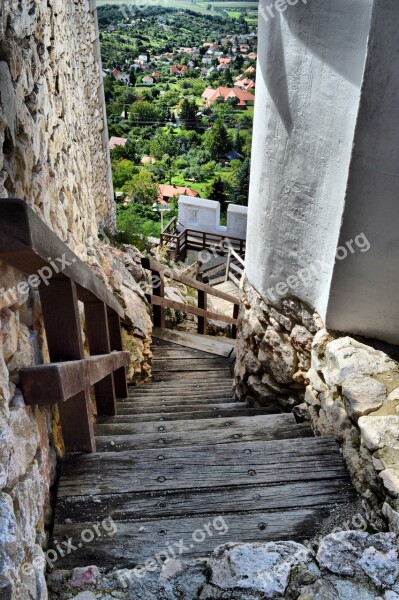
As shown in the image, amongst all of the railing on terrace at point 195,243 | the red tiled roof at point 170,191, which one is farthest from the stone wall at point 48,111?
the red tiled roof at point 170,191

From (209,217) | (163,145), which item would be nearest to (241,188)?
(163,145)

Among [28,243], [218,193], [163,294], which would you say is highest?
[28,243]

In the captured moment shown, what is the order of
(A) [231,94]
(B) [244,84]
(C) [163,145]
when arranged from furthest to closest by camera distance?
(B) [244,84], (A) [231,94], (C) [163,145]

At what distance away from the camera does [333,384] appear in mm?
2482

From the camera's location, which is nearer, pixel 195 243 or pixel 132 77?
pixel 195 243

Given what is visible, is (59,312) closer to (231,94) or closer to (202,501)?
(202,501)

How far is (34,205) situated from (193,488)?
1.47 metres

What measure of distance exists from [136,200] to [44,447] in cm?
3039

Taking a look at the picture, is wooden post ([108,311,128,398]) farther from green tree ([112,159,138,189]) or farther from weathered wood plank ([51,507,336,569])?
green tree ([112,159,138,189])

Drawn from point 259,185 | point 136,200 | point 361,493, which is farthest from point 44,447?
point 136,200

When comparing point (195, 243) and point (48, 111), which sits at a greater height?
point (48, 111)

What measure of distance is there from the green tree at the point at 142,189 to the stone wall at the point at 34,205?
26.8 meters

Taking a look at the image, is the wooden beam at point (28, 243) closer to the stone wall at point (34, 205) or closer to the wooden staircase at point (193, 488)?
the stone wall at point (34, 205)

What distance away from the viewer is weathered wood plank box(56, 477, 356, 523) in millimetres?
1851
